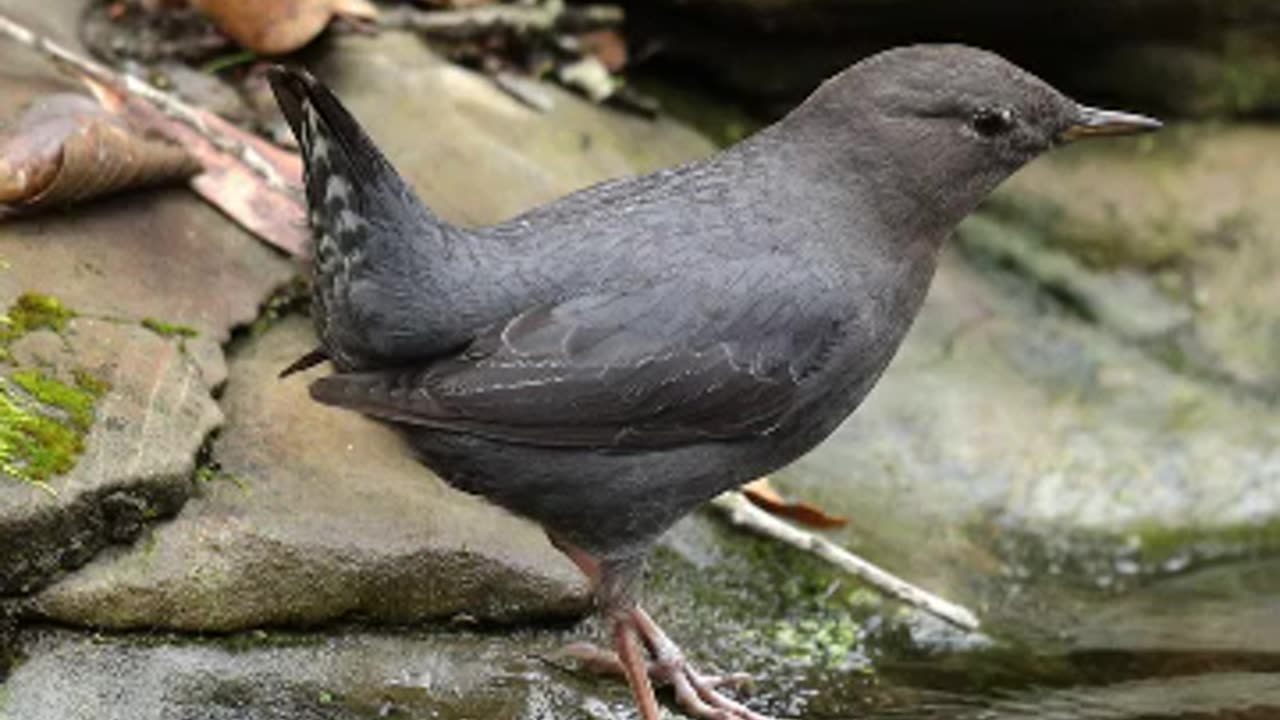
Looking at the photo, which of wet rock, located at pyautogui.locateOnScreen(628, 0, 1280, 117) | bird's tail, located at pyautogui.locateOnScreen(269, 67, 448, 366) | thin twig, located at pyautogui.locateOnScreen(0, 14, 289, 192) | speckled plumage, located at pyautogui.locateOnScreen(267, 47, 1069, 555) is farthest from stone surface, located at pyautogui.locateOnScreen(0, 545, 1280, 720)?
wet rock, located at pyautogui.locateOnScreen(628, 0, 1280, 117)

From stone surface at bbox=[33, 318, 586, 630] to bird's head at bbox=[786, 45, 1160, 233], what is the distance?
4.12 feet

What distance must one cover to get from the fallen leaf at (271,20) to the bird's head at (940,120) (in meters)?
2.04

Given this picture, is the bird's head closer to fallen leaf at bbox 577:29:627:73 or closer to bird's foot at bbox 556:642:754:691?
bird's foot at bbox 556:642:754:691

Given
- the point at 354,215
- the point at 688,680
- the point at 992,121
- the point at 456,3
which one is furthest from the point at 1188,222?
the point at 354,215

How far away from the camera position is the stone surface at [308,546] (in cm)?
386

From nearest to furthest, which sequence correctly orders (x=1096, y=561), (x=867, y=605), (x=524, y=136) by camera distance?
(x=867, y=605) → (x=1096, y=561) → (x=524, y=136)

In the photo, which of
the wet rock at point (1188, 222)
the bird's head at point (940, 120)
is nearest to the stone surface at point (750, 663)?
the wet rock at point (1188, 222)

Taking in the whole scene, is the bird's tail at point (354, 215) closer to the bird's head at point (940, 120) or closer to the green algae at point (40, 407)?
the green algae at point (40, 407)

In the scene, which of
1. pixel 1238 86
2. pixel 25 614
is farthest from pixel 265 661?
pixel 1238 86

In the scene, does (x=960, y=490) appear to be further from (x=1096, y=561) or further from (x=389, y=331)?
(x=389, y=331)

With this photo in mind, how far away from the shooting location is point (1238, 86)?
21.5ft

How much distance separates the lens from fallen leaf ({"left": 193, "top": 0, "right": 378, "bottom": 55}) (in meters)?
5.43

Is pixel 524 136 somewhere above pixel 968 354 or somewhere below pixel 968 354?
below

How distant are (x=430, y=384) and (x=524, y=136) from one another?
7.32 feet
